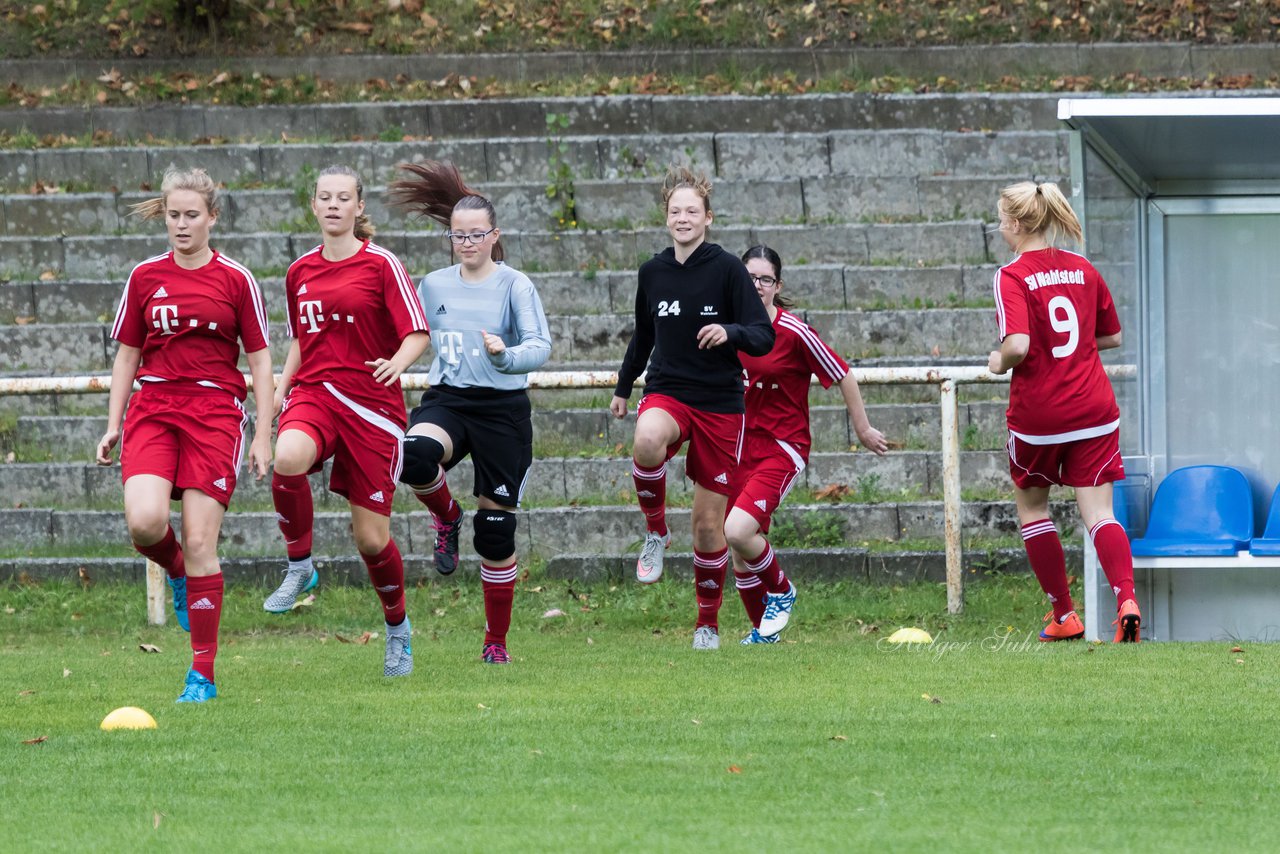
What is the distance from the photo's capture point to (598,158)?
14320 millimetres

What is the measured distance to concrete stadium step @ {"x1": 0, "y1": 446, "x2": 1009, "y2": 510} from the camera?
1100 centimetres

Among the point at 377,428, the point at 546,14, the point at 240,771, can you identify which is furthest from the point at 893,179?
the point at 240,771

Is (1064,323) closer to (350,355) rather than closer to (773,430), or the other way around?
(773,430)

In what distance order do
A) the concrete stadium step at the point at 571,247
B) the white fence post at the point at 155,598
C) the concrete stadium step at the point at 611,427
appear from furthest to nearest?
the concrete stadium step at the point at 571,247
the concrete stadium step at the point at 611,427
the white fence post at the point at 155,598

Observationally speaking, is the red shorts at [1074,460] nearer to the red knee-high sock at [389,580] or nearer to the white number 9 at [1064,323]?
the white number 9 at [1064,323]

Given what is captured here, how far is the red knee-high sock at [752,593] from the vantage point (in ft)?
28.9

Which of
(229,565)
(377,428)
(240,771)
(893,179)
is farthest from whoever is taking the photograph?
(893,179)

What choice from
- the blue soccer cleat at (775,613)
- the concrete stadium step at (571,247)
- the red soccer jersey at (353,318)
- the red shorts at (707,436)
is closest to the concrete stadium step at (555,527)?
the blue soccer cleat at (775,613)

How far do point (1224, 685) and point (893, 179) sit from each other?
26.2 feet

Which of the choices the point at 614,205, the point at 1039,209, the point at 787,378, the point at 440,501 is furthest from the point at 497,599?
the point at 614,205

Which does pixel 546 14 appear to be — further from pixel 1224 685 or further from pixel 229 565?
pixel 1224 685

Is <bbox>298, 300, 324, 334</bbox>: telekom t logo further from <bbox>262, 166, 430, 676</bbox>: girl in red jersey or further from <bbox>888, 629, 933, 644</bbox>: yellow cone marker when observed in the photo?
<bbox>888, 629, 933, 644</bbox>: yellow cone marker

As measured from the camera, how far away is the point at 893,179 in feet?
45.5

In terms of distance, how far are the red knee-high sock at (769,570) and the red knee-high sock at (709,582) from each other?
0.16 meters
